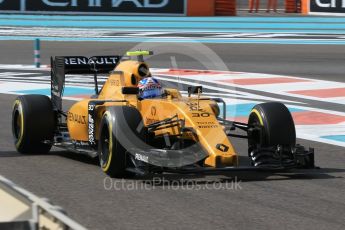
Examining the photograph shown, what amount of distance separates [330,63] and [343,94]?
6200mm

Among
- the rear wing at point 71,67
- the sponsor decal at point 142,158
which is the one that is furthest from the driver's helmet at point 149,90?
the rear wing at point 71,67

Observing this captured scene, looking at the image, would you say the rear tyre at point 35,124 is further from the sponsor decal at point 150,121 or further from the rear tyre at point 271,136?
the rear tyre at point 271,136

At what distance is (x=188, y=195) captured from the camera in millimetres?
8352

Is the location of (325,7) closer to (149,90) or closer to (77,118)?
(77,118)

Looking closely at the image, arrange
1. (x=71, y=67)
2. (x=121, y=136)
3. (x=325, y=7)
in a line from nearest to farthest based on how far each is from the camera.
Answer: (x=121, y=136)
(x=71, y=67)
(x=325, y=7)

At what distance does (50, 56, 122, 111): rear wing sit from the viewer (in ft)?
36.6

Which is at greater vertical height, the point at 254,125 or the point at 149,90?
the point at 149,90

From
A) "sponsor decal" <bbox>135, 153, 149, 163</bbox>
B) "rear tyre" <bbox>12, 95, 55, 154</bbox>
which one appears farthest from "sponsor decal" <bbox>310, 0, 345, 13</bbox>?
"sponsor decal" <bbox>135, 153, 149, 163</bbox>

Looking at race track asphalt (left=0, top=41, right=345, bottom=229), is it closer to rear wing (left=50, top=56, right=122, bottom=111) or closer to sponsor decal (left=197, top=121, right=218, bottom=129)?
sponsor decal (left=197, top=121, right=218, bottom=129)

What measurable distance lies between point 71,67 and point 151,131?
2.17m

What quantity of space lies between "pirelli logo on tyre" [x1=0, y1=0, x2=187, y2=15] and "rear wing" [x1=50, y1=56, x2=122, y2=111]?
25.5 metres

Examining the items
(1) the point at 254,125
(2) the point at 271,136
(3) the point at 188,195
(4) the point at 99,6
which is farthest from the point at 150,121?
(4) the point at 99,6

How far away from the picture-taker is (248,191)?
337 inches

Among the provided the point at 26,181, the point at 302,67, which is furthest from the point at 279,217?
the point at 302,67
